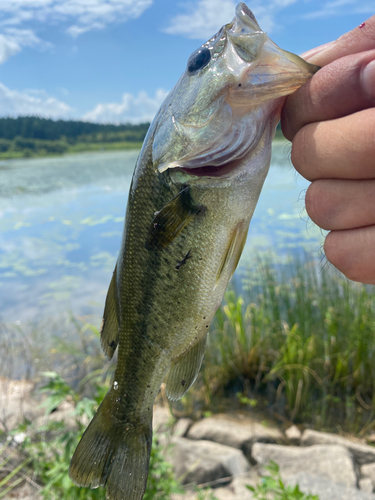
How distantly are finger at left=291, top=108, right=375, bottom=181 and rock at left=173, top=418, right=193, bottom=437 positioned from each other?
4.20 metres

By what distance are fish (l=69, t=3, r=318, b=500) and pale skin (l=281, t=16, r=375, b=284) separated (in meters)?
0.11

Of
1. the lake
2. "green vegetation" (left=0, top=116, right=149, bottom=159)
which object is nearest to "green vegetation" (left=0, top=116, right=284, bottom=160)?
"green vegetation" (left=0, top=116, right=149, bottom=159)

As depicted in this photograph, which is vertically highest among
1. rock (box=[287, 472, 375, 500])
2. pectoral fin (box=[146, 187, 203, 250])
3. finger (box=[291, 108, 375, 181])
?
A: finger (box=[291, 108, 375, 181])

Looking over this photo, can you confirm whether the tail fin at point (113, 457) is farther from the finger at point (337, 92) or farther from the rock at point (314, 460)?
the rock at point (314, 460)

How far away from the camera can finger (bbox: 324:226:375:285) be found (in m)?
1.17

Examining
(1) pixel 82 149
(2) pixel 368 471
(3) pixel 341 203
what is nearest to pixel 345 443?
(2) pixel 368 471

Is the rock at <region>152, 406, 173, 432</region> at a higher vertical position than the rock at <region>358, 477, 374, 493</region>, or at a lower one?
lower

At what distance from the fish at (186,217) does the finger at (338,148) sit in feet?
0.58

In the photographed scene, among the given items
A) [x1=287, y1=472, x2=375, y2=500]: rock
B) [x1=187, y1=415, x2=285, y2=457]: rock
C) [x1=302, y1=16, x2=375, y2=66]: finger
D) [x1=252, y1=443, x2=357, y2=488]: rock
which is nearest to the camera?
[x1=302, y1=16, x2=375, y2=66]: finger

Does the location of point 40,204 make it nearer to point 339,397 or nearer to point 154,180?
point 339,397

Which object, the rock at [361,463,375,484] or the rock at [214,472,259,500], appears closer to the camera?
the rock at [214,472,259,500]

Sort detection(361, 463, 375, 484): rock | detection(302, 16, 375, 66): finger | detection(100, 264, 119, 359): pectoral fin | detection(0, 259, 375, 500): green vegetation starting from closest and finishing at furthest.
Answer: detection(302, 16, 375, 66): finger, detection(100, 264, 119, 359): pectoral fin, detection(361, 463, 375, 484): rock, detection(0, 259, 375, 500): green vegetation

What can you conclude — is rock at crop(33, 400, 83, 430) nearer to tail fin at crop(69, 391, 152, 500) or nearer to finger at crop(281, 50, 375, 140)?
tail fin at crop(69, 391, 152, 500)

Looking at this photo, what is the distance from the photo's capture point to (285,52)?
1.22 metres
